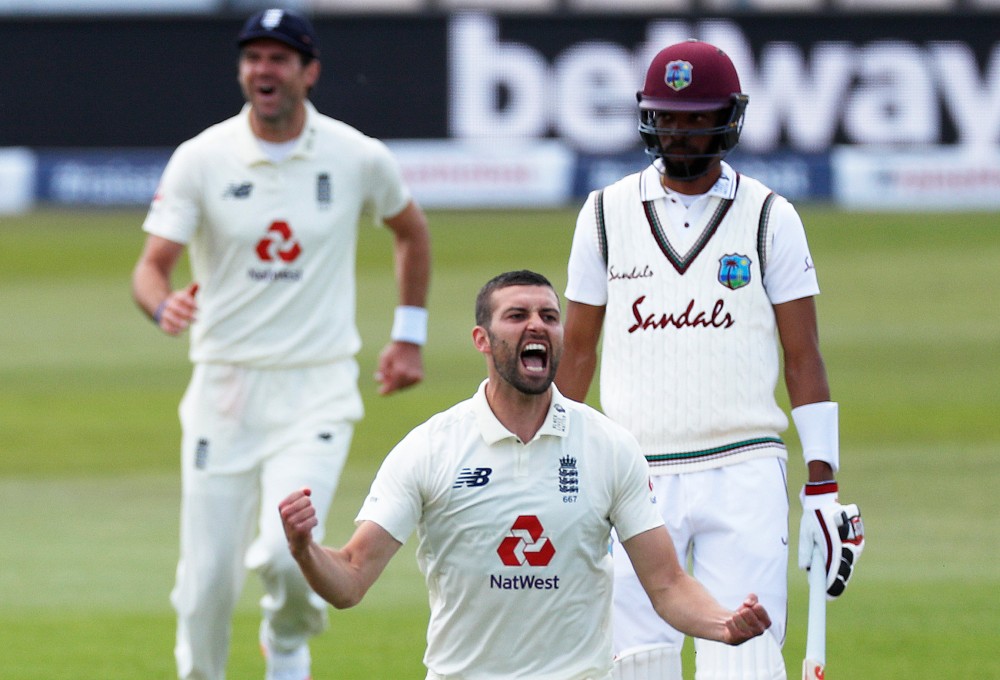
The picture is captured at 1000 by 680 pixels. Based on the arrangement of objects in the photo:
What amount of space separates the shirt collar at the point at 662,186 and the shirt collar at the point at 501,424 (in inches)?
32.7

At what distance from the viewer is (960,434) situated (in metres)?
12.4

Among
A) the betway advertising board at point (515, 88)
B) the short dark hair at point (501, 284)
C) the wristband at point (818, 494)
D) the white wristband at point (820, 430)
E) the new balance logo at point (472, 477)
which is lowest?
the wristband at point (818, 494)

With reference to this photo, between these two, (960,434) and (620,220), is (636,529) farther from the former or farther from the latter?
(960,434)

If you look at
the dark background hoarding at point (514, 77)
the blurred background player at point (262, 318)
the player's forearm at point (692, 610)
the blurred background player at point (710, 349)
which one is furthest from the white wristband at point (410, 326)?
the dark background hoarding at point (514, 77)

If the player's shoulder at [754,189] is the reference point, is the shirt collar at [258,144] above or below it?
above

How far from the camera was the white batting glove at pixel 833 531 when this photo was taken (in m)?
5.16

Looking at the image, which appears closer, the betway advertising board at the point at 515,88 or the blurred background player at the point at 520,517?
the blurred background player at the point at 520,517

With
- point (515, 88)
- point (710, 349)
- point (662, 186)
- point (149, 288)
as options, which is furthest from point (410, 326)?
point (515, 88)

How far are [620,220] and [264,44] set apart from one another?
6.42 ft

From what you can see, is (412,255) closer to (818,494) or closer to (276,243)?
(276,243)

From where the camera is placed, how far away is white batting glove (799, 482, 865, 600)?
5.16m

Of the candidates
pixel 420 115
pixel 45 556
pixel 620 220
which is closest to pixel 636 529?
pixel 620 220

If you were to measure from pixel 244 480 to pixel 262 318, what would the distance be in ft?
1.96

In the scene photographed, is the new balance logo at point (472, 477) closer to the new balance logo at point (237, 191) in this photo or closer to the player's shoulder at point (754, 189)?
the player's shoulder at point (754, 189)
